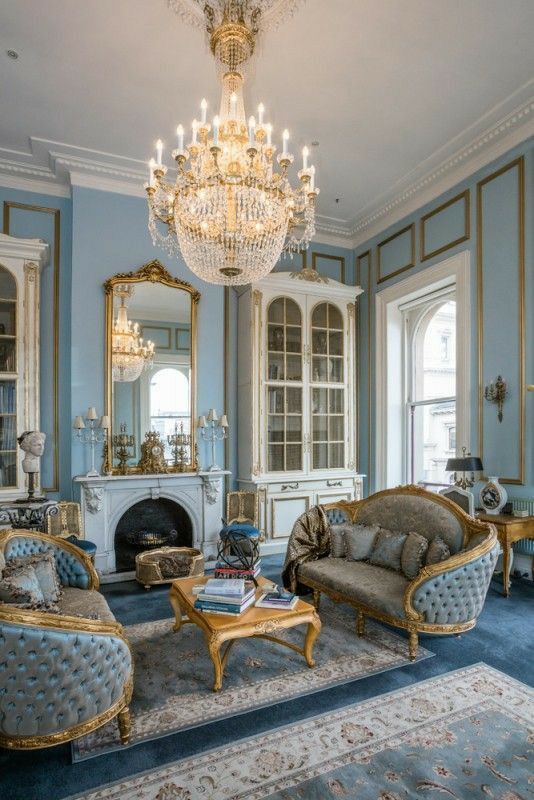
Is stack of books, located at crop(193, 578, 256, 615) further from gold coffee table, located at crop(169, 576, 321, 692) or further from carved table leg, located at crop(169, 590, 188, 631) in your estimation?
carved table leg, located at crop(169, 590, 188, 631)

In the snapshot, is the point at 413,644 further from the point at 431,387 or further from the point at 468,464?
the point at 431,387

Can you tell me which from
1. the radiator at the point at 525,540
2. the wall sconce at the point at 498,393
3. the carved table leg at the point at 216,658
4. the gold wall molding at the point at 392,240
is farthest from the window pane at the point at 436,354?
Result: the carved table leg at the point at 216,658

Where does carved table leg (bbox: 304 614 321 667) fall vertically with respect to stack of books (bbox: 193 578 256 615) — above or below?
below

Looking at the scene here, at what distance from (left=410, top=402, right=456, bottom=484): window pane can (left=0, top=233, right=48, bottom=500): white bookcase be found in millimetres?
4065

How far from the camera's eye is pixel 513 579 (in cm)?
416

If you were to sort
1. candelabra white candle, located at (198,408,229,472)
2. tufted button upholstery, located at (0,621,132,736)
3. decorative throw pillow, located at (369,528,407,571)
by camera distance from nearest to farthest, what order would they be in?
tufted button upholstery, located at (0,621,132,736) → decorative throw pillow, located at (369,528,407,571) → candelabra white candle, located at (198,408,229,472)

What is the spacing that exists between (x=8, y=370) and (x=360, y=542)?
3.29 m

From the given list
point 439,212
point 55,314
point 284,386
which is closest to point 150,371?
point 55,314

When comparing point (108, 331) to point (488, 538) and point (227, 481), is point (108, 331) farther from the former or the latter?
point (488, 538)

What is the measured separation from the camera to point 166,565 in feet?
14.2

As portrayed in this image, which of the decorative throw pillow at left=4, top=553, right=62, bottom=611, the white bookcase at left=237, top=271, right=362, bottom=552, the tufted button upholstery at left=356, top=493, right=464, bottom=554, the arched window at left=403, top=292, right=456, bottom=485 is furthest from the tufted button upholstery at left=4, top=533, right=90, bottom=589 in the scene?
the arched window at left=403, top=292, right=456, bottom=485

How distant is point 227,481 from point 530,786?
12.9ft

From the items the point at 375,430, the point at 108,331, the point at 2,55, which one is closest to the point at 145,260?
the point at 108,331

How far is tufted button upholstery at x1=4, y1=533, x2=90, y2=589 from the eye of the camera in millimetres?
3084
